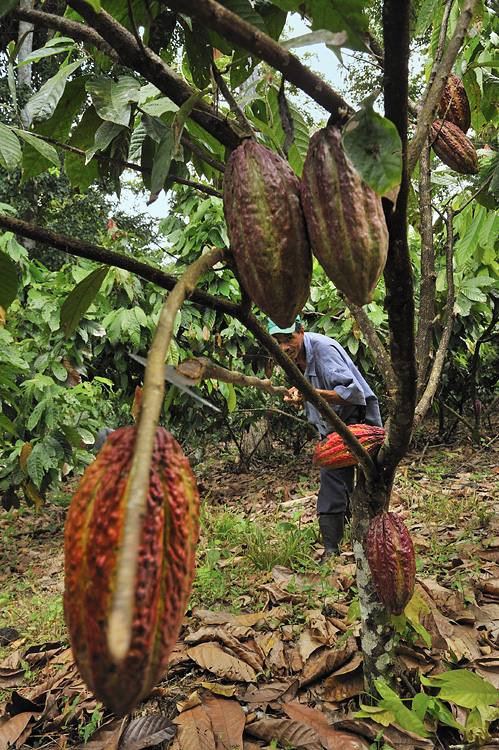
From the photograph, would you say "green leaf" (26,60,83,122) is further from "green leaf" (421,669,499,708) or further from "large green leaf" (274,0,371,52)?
"green leaf" (421,669,499,708)

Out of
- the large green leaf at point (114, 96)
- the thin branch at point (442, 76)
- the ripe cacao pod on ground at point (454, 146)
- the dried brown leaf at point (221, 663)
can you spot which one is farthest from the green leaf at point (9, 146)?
the dried brown leaf at point (221, 663)

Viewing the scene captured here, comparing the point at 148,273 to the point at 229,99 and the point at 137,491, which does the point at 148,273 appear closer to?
the point at 229,99

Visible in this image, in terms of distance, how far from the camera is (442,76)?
27.1 inches

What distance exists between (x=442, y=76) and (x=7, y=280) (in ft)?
2.13

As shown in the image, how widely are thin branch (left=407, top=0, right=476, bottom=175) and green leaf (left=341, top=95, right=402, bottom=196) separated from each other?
0.23m

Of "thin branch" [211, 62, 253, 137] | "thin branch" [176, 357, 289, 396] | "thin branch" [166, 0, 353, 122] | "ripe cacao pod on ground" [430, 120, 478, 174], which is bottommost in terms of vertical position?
"thin branch" [176, 357, 289, 396]

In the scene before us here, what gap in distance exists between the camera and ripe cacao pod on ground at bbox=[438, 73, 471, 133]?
1.04m

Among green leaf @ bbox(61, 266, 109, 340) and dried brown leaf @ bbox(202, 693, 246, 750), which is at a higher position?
green leaf @ bbox(61, 266, 109, 340)

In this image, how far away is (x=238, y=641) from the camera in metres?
1.65

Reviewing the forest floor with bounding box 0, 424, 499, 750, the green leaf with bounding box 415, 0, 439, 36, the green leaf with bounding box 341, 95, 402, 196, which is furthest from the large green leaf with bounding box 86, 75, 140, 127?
the forest floor with bounding box 0, 424, 499, 750

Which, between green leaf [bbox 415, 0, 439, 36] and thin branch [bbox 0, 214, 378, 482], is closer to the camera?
thin branch [bbox 0, 214, 378, 482]

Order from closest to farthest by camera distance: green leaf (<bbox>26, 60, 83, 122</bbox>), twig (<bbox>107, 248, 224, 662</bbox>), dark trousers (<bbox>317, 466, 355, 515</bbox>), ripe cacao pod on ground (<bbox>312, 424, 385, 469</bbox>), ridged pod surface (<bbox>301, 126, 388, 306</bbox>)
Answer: twig (<bbox>107, 248, 224, 662</bbox>), ridged pod surface (<bbox>301, 126, 388, 306</bbox>), green leaf (<bbox>26, 60, 83, 122</bbox>), ripe cacao pod on ground (<bbox>312, 424, 385, 469</bbox>), dark trousers (<bbox>317, 466, 355, 515</bbox>)

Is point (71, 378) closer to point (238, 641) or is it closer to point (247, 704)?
point (238, 641)

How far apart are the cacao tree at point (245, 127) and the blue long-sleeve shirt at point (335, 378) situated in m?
1.24
